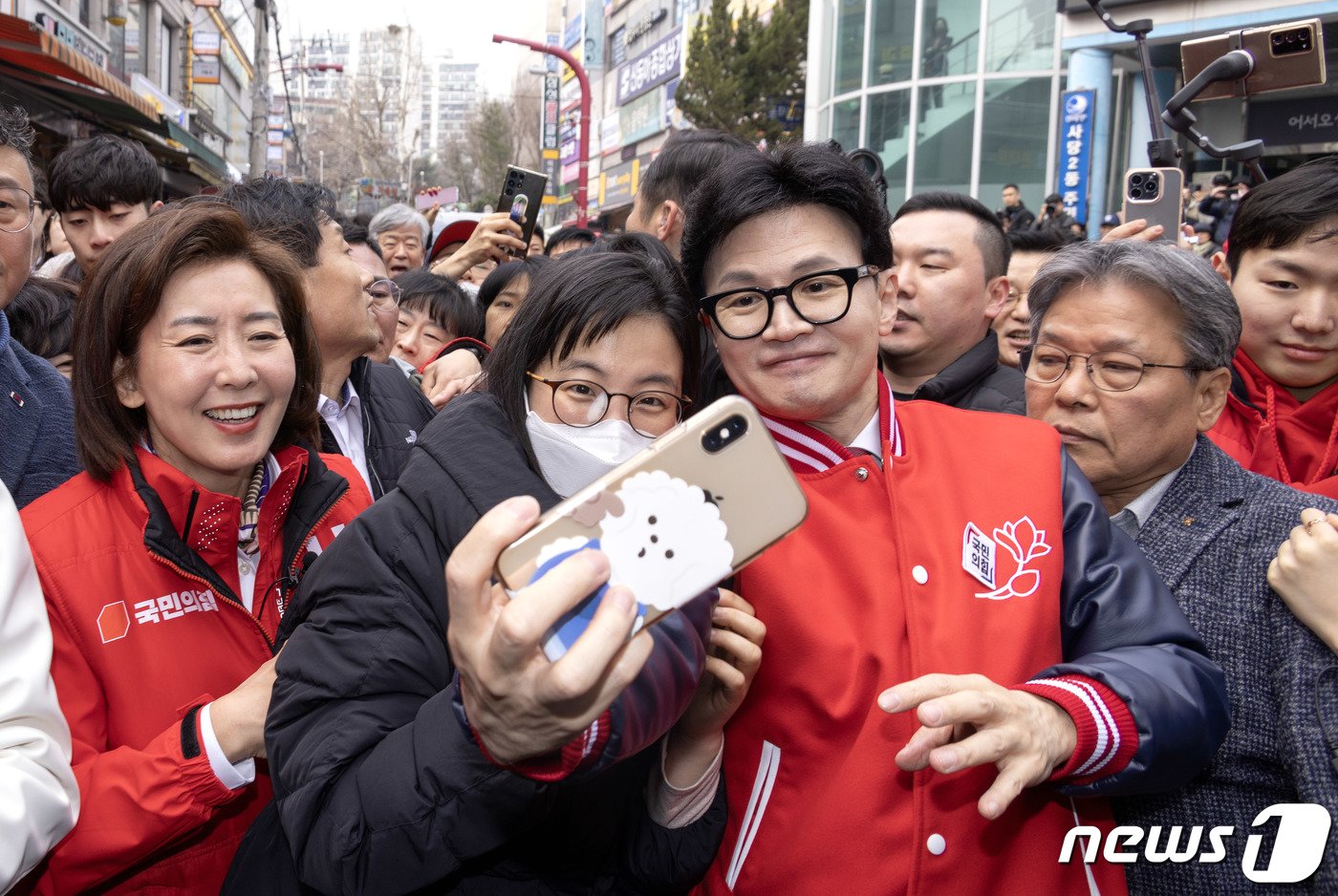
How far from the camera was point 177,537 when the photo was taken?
1921 mm

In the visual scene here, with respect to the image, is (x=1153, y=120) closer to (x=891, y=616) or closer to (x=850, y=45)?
(x=891, y=616)

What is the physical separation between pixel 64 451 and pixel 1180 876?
265 centimetres

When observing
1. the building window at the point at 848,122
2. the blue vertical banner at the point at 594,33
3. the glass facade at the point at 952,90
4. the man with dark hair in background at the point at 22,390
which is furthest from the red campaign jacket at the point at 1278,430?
the blue vertical banner at the point at 594,33

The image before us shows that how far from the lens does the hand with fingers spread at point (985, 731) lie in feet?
4.28

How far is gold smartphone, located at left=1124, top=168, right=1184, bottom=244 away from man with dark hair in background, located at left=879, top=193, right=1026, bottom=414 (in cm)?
46

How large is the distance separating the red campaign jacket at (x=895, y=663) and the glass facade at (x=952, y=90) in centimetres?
1797

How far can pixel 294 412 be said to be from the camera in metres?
2.29

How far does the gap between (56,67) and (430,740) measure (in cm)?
1113

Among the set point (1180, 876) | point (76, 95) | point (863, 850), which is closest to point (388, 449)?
point (863, 850)

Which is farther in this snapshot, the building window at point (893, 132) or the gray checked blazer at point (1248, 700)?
the building window at point (893, 132)

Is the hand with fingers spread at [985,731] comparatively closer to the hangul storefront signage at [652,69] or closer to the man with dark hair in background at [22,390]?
the man with dark hair in background at [22,390]

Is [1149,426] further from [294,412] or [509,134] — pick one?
[509,134]

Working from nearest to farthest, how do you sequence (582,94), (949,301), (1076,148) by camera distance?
1. (949,301)
2. (1076,148)
3. (582,94)

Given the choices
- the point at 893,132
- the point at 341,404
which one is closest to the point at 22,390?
the point at 341,404
